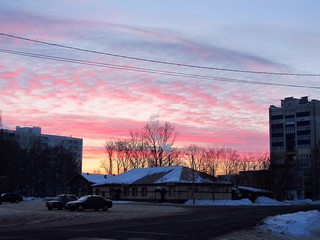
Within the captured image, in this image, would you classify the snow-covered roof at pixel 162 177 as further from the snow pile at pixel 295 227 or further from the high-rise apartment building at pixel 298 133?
the high-rise apartment building at pixel 298 133

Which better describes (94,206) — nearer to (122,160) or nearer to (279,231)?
(279,231)

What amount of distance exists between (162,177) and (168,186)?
398 centimetres

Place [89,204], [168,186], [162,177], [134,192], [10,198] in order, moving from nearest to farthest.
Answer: [89,204] < [10,198] < [168,186] < [162,177] < [134,192]

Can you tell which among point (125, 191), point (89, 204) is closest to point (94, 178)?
point (125, 191)

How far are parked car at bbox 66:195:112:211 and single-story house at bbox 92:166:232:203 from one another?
1266 inches

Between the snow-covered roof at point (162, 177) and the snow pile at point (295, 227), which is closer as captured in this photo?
the snow pile at point (295, 227)

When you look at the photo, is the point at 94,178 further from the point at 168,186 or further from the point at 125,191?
the point at 168,186

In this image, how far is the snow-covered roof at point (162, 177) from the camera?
84562 millimetres

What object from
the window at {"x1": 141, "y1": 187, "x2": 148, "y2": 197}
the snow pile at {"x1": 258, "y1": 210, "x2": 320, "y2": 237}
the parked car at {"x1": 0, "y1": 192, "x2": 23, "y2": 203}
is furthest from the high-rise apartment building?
the snow pile at {"x1": 258, "y1": 210, "x2": 320, "y2": 237}

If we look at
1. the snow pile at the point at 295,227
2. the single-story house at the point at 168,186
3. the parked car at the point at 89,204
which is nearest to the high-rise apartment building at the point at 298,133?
the single-story house at the point at 168,186

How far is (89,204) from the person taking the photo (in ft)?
155

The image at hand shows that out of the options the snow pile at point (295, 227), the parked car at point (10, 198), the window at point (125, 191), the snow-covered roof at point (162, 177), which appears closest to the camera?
the snow pile at point (295, 227)

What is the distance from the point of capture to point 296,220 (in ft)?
87.2

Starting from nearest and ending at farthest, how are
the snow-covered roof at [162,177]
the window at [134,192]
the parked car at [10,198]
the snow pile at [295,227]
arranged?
the snow pile at [295,227] → the parked car at [10,198] → the snow-covered roof at [162,177] → the window at [134,192]
